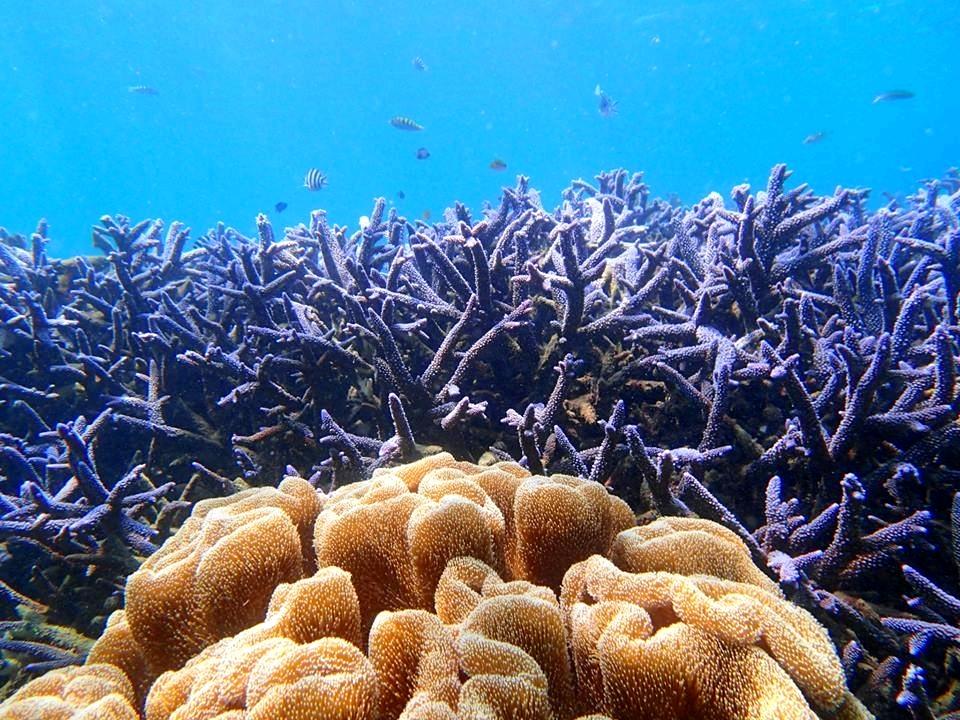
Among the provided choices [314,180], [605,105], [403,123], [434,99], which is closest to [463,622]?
[314,180]

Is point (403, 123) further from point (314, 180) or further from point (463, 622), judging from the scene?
point (463, 622)

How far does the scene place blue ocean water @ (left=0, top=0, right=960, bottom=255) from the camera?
2564 inches

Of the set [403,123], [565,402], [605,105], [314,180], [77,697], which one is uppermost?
[605,105]

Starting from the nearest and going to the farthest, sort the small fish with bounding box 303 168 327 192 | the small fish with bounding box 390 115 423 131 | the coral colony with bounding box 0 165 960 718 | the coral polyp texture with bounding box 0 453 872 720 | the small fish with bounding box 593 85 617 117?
1. the coral polyp texture with bounding box 0 453 872 720
2. the coral colony with bounding box 0 165 960 718
3. the small fish with bounding box 303 168 327 192
4. the small fish with bounding box 390 115 423 131
5. the small fish with bounding box 593 85 617 117

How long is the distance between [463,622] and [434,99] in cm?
11087

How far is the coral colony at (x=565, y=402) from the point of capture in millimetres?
1832

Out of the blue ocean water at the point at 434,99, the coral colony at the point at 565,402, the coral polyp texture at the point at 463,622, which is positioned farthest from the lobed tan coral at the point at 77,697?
the blue ocean water at the point at 434,99

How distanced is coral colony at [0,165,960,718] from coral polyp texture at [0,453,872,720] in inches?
4.7

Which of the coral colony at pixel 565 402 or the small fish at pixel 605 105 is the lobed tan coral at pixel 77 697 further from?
the small fish at pixel 605 105

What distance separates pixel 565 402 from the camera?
2744mm

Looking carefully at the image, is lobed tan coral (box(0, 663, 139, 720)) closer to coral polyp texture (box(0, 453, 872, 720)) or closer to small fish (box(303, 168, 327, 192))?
coral polyp texture (box(0, 453, 872, 720))

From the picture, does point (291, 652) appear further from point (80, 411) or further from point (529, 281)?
point (80, 411)

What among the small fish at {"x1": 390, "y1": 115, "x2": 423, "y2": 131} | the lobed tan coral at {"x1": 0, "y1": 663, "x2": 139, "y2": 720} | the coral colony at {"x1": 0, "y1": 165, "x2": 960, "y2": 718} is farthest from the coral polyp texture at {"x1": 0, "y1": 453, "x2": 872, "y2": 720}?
the small fish at {"x1": 390, "y1": 115, "x2": 423, "y2": 131}

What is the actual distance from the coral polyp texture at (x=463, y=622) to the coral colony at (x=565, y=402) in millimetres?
120
